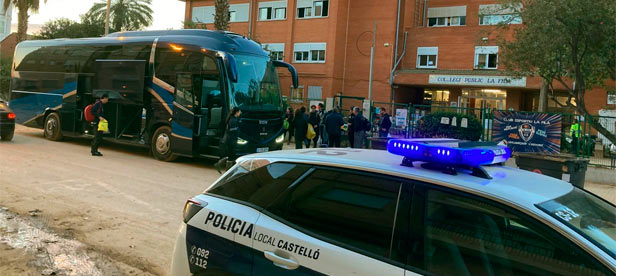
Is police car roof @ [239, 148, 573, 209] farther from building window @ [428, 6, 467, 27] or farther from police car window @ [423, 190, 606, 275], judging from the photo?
building window @ [428, 6, 467, 27]

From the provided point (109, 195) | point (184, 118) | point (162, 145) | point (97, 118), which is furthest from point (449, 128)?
point (109, 195)

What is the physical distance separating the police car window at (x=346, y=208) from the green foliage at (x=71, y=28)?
41.8 meters

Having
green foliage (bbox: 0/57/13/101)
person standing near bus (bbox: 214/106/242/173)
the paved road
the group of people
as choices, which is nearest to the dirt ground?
the paved road

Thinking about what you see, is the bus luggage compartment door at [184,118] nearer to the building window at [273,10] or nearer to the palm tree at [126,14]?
the building window at [273,10]

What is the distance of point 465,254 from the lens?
2.39 metres

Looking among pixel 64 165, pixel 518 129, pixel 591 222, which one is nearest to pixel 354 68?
pixel 518 129

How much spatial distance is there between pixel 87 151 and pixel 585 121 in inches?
583

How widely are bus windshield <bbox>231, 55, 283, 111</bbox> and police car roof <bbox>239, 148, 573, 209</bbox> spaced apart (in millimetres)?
8891

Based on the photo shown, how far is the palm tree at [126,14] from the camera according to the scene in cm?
4003

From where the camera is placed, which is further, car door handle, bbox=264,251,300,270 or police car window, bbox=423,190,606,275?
car door handle, bbox=264,251,300,270

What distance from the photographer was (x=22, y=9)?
2973 cm

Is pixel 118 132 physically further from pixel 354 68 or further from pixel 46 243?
pixel 354 68

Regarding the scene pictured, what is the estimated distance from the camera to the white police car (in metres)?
2.28

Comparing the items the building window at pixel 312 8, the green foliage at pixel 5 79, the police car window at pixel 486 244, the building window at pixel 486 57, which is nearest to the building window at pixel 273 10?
the building window at pixel 312 8
